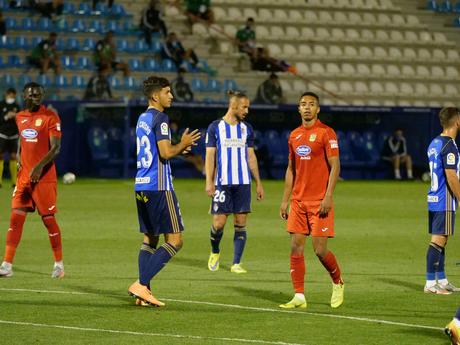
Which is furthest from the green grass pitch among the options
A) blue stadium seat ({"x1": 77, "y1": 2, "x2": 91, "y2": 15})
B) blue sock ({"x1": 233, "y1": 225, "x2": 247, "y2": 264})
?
blue stadium seat ({"x1": 77, "y1": 2, "x2": 91, "y2": 15})

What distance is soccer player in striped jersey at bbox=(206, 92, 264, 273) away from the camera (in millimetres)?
13797

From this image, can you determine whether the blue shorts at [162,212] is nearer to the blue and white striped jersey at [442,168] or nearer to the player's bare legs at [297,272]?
the player's bare legs at [297,272]

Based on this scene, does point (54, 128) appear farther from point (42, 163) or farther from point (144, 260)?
point (144, 260)

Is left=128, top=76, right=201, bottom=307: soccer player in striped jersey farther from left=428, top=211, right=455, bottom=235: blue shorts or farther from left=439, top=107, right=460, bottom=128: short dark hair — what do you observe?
left=428, top=211, right=455, bottom=235: blue shorts

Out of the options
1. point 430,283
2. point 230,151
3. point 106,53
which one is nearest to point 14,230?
point 230,151

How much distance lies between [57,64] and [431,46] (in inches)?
595

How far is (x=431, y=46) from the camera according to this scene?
4228 cm

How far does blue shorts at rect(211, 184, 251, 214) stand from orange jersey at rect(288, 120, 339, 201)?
3259mm

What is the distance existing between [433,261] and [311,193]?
1899 millimetres

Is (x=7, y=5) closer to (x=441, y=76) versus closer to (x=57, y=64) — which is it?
(x=57, y=64)

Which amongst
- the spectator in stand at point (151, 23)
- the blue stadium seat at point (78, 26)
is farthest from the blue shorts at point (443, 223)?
the spectator in stand at point (151, 23)

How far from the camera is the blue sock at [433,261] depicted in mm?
11688

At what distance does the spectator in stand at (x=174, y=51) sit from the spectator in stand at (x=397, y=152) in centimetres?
672

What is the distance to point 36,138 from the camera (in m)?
12.7
